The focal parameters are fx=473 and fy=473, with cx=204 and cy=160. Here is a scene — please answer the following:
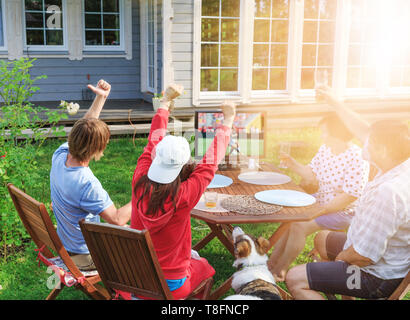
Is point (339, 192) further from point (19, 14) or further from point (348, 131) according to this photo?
point (19, 14)

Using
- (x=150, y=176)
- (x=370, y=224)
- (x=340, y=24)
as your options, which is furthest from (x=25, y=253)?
(x=340, y=24)

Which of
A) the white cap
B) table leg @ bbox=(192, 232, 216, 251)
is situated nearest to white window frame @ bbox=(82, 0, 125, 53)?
table leg @ bbox=(192, 232, 216, 251)

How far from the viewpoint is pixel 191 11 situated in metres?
7.83

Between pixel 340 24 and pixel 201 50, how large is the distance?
2636 mm

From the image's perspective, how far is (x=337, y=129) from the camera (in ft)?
11.1

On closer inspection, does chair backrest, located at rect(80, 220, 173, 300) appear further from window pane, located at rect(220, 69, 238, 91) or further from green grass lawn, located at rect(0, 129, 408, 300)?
window pane, located at rect(220, 69, 238, 91)

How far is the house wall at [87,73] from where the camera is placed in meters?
9.29

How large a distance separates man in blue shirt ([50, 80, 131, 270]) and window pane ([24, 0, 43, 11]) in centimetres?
735

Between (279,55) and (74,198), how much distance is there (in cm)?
687

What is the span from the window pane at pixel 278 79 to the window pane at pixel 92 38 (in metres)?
3.59

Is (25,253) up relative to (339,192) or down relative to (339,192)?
down

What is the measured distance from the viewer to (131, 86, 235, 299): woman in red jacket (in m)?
2.25

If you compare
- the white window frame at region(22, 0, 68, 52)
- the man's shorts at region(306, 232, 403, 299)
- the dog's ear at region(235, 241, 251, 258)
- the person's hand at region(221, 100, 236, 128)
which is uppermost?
the white window frame at region(22, 0, 68, 52)

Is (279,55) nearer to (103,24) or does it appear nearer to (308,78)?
(308,78)
